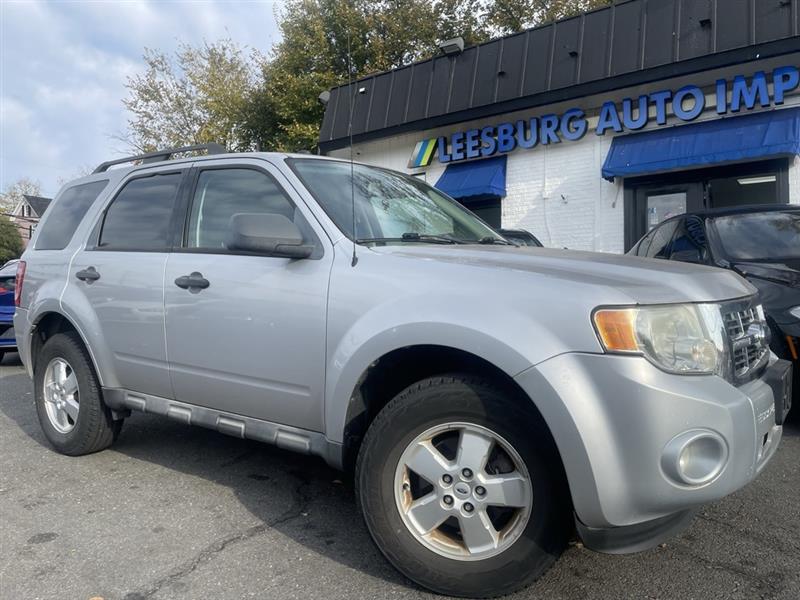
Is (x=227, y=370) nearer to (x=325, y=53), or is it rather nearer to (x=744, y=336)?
(x=744, y=336)

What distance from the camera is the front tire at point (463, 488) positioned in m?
2.32

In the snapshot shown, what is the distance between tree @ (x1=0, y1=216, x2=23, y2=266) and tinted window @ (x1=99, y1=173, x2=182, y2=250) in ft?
178

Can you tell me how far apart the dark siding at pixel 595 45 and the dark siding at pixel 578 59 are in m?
0.02

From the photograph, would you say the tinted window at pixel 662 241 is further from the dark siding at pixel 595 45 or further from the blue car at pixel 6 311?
the blue car at pixel 6 311

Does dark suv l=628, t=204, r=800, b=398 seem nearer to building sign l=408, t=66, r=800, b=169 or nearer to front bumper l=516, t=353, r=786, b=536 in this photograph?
front bumper l=516, t=353, r=786, b=536

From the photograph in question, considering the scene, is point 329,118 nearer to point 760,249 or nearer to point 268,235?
point 760,249

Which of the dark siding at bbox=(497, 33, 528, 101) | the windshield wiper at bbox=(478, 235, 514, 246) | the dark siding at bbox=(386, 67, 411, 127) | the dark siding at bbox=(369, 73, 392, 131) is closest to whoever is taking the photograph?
the windshield wiper at bbox=(478, 235, 514, 246)

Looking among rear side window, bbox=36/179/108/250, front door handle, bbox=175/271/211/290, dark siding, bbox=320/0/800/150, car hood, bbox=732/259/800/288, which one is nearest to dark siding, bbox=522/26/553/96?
dark siding, bbox=320/0/800/150

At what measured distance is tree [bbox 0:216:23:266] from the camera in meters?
51.0

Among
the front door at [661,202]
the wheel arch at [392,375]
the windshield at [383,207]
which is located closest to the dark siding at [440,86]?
the front door at [661,202]

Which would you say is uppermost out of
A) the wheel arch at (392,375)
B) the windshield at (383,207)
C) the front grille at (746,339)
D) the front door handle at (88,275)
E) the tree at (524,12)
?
the tree at (524,12)

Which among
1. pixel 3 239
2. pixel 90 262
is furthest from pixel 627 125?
pixel 3 239

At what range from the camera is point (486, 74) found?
37.9ft

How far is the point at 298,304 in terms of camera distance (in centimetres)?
295
